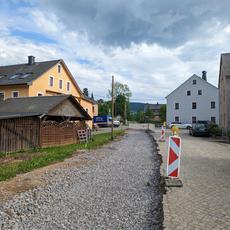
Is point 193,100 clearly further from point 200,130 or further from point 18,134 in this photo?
point 18,134

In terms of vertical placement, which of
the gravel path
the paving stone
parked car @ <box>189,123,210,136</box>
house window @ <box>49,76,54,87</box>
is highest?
house window @ <box>49,76,54,87</box>

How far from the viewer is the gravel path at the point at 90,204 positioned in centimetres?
439

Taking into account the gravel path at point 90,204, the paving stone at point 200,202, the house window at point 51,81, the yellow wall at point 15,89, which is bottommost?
the gravel path at point 90,204

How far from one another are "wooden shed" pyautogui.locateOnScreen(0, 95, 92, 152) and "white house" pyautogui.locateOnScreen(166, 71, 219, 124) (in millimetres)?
35433

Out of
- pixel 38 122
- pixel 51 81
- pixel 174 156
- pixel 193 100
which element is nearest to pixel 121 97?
pixel 193 100

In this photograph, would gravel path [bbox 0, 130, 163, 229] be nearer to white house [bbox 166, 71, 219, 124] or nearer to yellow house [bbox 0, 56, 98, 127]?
yellow house [bbox 0, 56, 98, 127]

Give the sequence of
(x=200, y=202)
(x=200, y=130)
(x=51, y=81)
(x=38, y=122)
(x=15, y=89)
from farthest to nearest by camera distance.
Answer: (x=51, y=81), (x=15, y=89), (x=200, y=130), (x=38, y=122), (x=200, y=202)

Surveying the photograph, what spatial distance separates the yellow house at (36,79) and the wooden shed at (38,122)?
9.51 metres

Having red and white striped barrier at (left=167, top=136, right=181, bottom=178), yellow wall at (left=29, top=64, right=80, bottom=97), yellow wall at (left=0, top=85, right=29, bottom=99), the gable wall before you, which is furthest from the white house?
red and white striped barrier at (left=167, top=136, right=181, bottom=178)

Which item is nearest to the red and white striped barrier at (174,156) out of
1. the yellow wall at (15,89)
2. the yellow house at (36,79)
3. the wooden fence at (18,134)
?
the wooden fence at (18,134)

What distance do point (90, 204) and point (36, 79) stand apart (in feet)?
97.1

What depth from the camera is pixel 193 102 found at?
182 ft

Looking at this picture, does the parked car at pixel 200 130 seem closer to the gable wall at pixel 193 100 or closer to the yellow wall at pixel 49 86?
the yellow wall at pixel 49 86

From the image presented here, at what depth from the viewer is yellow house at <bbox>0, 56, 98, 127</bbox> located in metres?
32.6
